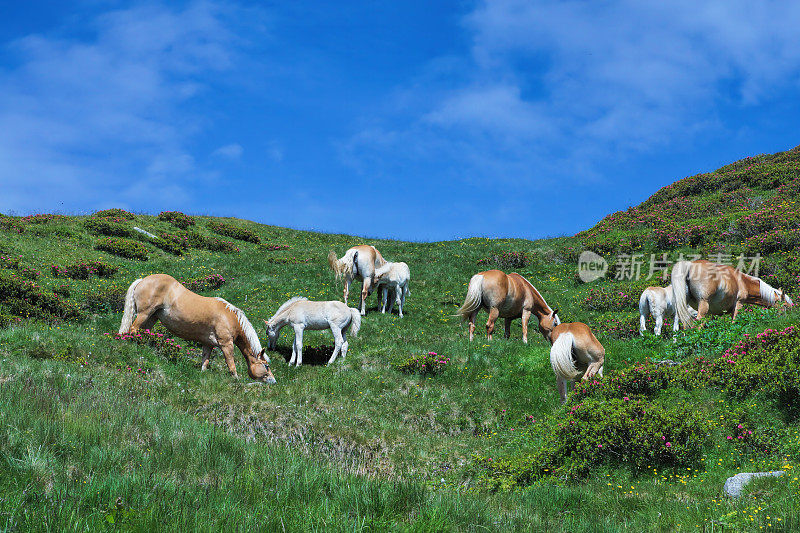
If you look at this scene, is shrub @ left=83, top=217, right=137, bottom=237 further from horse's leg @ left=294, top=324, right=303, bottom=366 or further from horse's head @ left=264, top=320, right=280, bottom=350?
horse's leg @ left=294, top=324, right=303, bottom=366

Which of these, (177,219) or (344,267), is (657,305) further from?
(177,219)

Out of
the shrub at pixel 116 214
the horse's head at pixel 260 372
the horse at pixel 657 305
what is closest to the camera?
the horse's head at pixel 260 372

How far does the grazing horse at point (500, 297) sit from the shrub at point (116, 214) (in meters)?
33.6

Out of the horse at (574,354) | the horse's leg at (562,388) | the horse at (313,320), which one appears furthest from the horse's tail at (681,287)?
the horse at (313,320)

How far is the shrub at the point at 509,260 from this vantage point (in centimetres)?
3195

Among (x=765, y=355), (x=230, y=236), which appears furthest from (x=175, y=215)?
(x=765, y=355)

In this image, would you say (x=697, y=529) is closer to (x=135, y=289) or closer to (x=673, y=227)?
(x=135, y=289)

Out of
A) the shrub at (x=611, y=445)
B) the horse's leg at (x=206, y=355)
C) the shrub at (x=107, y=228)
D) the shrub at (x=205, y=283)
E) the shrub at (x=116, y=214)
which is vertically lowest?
the shrub at (x=611, y=445)

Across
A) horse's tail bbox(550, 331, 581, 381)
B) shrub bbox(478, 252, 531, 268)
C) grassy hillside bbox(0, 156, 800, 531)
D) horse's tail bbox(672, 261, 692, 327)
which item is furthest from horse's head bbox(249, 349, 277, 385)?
shrub bbox(478, 252, 531, 268)

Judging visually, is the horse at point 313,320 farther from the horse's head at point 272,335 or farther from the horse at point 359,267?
the horse at point 359,267

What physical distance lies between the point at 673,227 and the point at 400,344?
72.8 ft

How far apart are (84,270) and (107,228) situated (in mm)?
11076

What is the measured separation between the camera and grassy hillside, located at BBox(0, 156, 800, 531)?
534 centimetres

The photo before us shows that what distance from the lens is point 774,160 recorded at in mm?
43031
